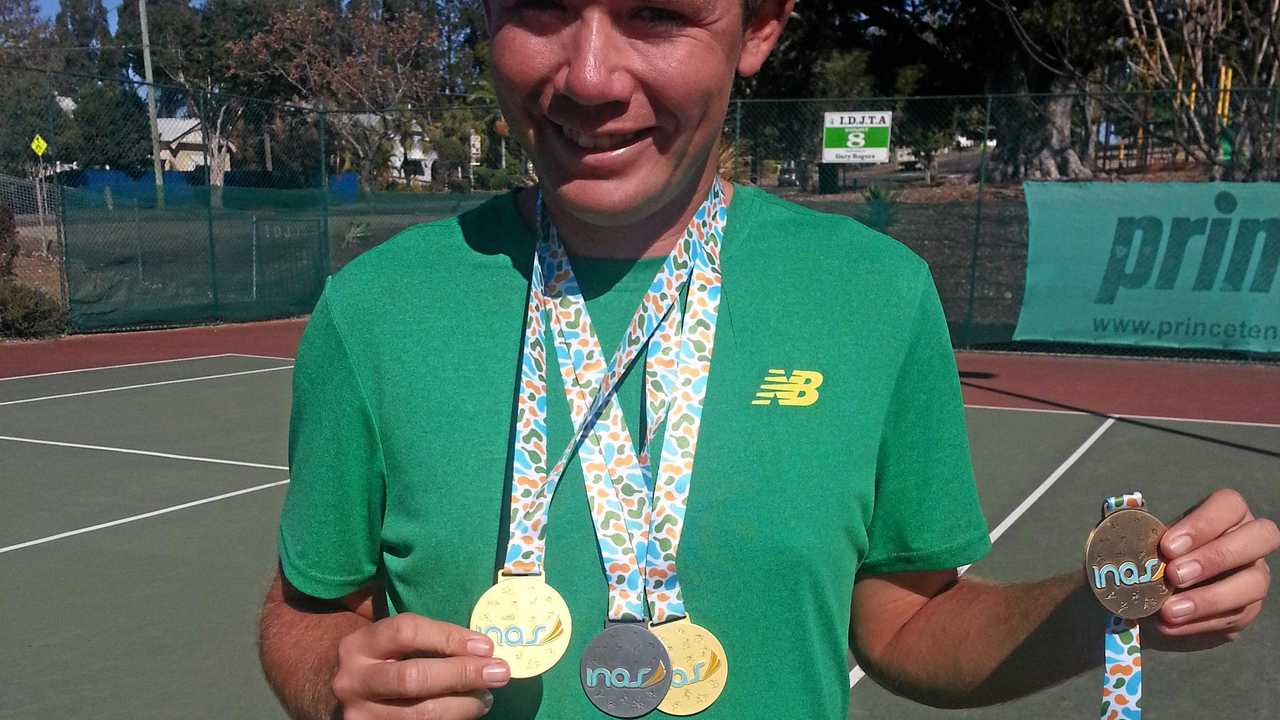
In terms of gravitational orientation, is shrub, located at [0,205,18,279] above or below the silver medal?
below

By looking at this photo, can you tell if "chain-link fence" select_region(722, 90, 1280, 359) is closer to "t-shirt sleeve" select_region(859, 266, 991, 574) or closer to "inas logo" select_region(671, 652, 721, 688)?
"t-shirt sleeve" select_region(859, 266, 991, 574)

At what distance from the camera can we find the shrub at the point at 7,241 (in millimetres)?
19125

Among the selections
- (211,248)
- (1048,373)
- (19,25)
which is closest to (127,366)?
(211,248)

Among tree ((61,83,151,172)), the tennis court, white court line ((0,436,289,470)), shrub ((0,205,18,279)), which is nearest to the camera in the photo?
the tennis court

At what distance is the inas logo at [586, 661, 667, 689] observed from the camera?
1.45 metres

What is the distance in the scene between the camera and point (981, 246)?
15.8 m

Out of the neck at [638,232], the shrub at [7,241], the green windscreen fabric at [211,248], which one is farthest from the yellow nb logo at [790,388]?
the shrub at [7,241]

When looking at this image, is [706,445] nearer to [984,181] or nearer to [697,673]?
[697,673]

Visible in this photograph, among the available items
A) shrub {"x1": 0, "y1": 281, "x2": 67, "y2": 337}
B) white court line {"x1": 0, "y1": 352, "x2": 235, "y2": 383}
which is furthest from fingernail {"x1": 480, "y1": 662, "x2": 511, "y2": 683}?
shrub {"x1": 0, "y1": 281, "x2": 67, "y2": 337}

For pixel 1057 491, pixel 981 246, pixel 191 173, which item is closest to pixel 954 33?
pixel 981 246

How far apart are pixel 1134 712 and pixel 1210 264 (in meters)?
14.0

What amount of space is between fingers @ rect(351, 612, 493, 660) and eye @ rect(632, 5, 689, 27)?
767 millimetres

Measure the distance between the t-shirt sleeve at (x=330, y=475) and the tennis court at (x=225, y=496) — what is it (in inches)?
134

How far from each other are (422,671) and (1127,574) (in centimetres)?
79
